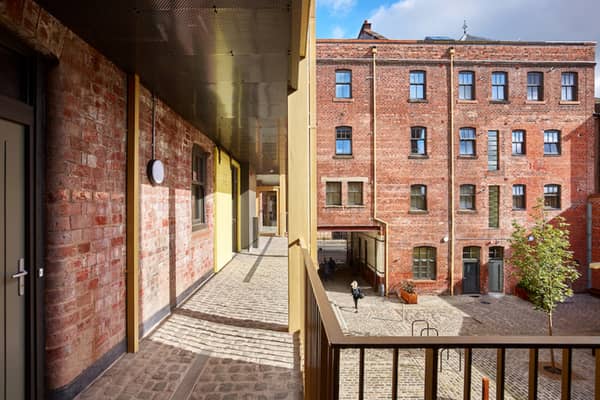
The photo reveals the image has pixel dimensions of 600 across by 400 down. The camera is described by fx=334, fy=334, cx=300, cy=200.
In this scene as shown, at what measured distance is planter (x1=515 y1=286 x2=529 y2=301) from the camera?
12.9m

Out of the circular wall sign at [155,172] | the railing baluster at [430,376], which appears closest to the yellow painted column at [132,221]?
the circular wall sign at [155,172]

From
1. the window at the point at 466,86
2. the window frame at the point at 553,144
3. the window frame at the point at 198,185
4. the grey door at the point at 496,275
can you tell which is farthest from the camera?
the window frame at the point at 553,144

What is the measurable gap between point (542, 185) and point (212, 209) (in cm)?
1332

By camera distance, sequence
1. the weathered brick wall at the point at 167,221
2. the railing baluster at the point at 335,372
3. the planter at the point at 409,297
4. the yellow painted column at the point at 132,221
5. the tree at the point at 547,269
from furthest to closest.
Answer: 1. the planter at the point at 409,297
2. the tree at the point at 547,269
3. the weathered brick wall at the point at 167,221
4. the yellow painted column at the point at 132,221
5. the railing baluster at the point at 335,372

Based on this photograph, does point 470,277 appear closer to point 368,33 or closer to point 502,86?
point 502,86

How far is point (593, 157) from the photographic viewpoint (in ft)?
45.0

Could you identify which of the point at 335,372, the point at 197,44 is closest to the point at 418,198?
the point at 197,44

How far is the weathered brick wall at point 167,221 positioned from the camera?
12.4 feet

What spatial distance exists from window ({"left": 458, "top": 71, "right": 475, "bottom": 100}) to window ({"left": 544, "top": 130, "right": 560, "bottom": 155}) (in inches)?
140

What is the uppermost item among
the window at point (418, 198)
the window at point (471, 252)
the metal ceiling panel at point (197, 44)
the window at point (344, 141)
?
the window at point (344, 141)

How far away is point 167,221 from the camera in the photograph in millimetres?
4480

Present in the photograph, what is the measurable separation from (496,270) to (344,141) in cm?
802

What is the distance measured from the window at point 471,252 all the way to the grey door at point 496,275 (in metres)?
0.57

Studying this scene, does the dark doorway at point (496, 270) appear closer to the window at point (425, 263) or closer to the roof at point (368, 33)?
the window at point (425, 263)
